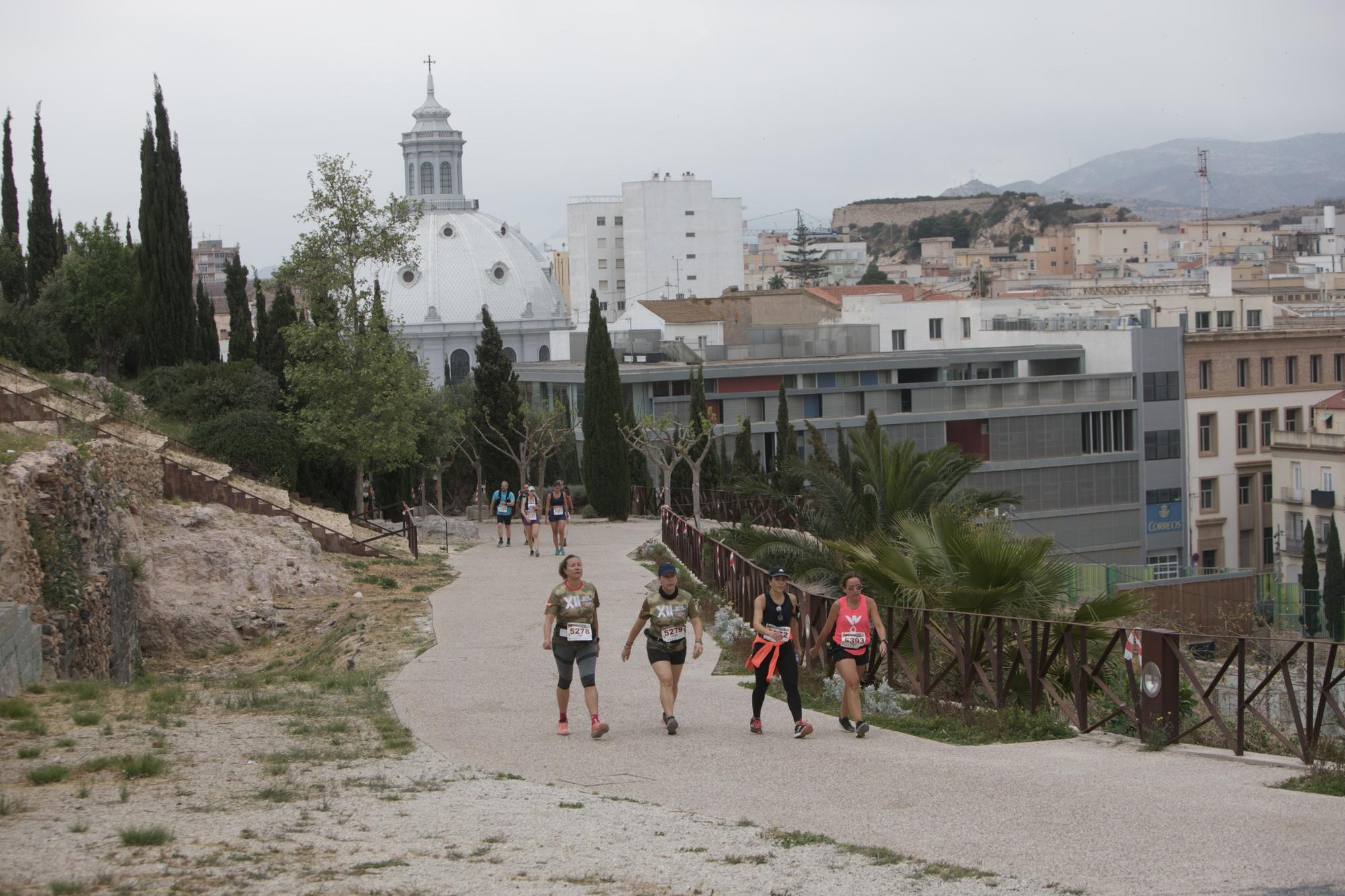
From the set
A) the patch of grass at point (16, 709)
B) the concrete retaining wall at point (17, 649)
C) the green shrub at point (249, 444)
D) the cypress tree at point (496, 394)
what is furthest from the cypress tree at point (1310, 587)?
the patch of grass at point (16, 709)

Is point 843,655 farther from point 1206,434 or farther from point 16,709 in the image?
point 1206,434

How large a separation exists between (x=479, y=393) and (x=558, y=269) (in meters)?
113

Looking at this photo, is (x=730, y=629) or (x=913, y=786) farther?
(x=730, y=629)

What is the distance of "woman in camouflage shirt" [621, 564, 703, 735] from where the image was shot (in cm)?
1020

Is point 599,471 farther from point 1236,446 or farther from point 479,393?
point 1236,446

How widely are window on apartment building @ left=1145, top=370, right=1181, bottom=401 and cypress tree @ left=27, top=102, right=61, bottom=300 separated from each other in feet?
122

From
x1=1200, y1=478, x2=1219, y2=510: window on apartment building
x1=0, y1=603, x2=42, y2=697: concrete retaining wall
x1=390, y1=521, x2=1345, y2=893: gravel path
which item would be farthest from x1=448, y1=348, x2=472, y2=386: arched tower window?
x1=0, y1=603, x2=42, y2=697: concrete retaining wall

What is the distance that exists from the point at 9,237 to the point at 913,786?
3656 cm

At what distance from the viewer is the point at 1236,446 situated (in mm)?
53062

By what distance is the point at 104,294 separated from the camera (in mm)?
35281

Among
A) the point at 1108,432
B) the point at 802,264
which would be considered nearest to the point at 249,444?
the point at 1108,432

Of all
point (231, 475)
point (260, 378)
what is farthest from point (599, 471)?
point (231, 475)

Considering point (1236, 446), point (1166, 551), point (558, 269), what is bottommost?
point (1166, 551)

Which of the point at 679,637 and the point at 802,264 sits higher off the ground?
the point at 802,264
